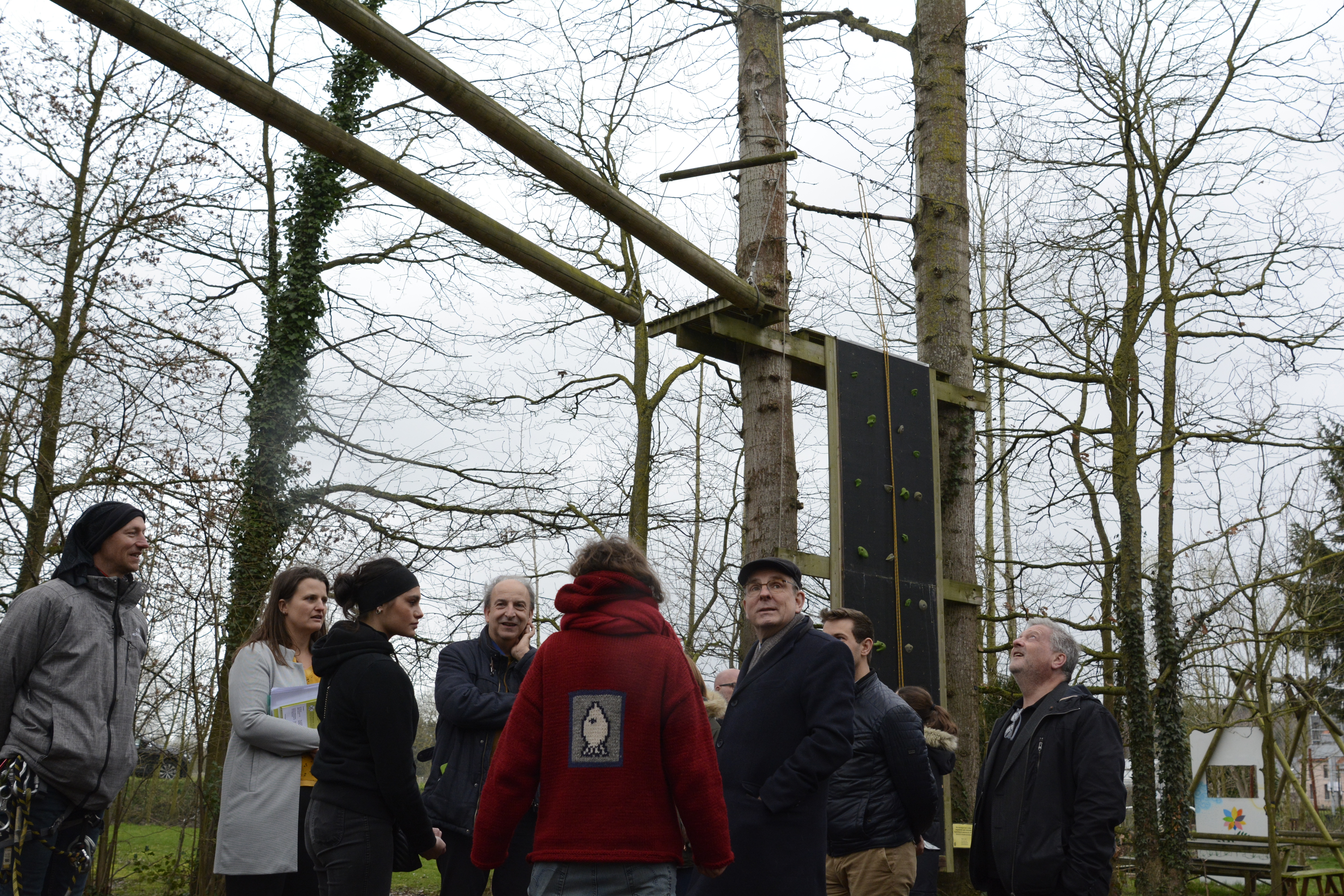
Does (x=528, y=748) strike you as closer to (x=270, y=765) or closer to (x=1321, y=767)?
(x=270, y=765)

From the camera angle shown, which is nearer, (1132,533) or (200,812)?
(200,812)

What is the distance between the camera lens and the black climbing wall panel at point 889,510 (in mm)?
5938

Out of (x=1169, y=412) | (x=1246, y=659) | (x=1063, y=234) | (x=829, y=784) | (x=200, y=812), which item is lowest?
(x=200, y=812)

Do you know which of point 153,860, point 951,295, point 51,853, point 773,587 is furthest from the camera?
point 153,860

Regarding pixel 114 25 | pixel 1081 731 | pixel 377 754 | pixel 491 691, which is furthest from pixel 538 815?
pixel 114 25

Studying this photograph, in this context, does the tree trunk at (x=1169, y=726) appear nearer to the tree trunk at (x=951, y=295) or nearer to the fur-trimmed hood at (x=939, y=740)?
the tree trunk at (x=951, y=295)

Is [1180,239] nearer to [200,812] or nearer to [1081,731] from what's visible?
[1081,731]

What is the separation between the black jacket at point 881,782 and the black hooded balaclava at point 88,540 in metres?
3.00

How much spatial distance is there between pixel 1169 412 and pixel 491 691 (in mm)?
12564

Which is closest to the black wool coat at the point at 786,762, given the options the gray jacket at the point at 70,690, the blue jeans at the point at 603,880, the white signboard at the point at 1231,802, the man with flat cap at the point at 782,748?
the man with flat cap at the point at 782,748

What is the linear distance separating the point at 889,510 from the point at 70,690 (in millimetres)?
4191

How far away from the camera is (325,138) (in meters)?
3.96

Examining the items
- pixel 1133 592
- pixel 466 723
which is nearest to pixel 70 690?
pixel 466 723

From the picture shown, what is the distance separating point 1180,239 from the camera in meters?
14.1
